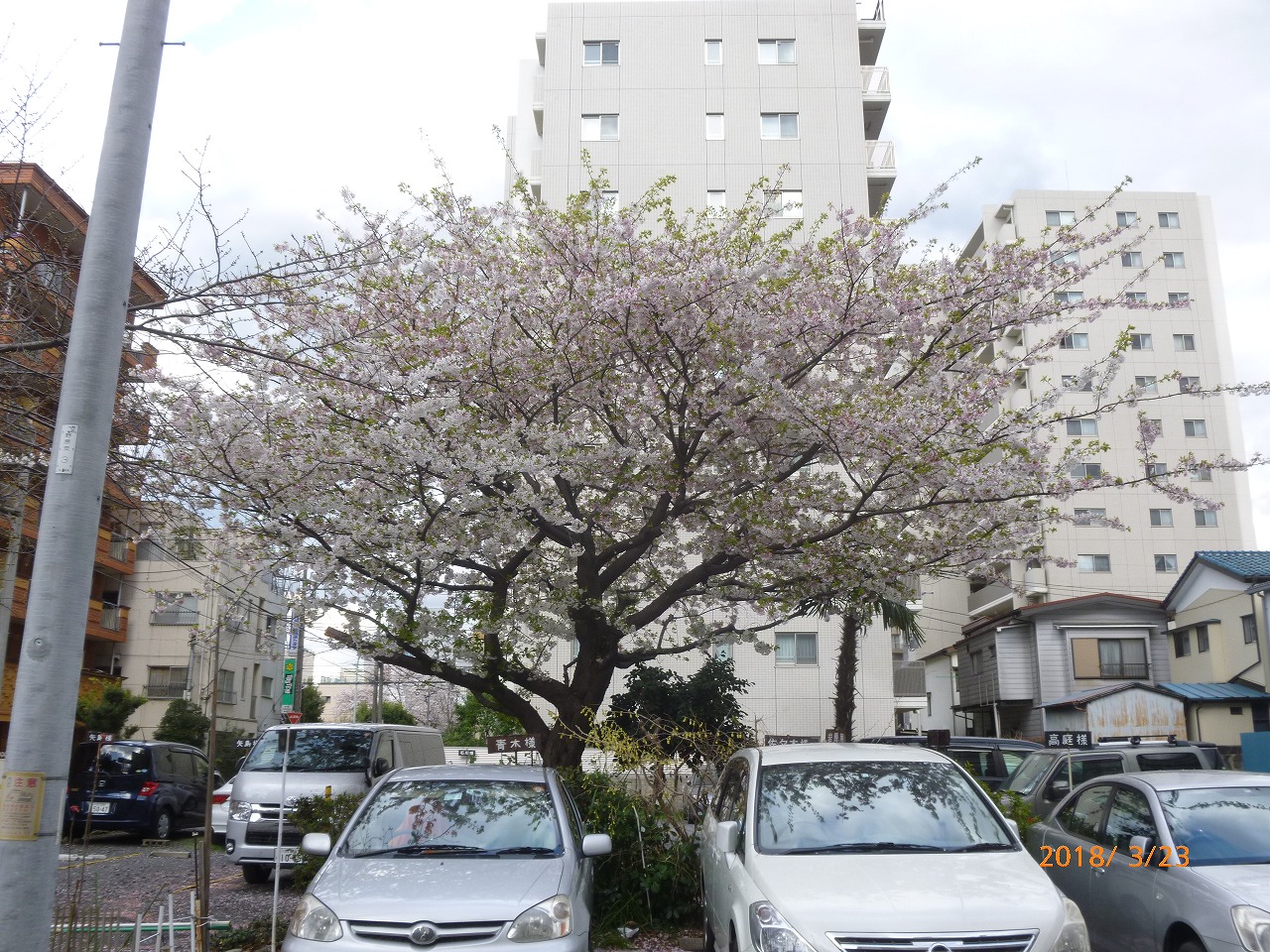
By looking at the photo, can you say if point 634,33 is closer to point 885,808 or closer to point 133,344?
point 133,344

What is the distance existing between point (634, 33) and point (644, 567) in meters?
25.2

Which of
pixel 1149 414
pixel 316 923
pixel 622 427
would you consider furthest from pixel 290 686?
pixel 1149 414

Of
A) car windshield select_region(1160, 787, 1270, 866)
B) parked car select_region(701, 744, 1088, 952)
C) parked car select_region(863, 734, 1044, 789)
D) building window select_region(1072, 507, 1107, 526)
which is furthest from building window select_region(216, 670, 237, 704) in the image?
car windshield select_region(1160, 787, 1270, 866)

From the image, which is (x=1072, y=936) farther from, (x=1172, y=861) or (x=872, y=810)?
(x=1172, y=861)

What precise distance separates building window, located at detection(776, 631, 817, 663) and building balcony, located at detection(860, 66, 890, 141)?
58.0ft

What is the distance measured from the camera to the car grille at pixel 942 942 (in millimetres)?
4785

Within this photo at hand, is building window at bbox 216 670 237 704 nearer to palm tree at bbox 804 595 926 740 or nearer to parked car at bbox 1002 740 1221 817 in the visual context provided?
palm tree at bbox 804 595 926 740

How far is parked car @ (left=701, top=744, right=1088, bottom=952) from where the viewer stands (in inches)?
192

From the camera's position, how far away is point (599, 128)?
3216cm

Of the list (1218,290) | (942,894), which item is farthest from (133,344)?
(1218,290)

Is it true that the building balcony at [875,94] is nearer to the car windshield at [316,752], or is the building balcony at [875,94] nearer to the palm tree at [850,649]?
the palm tree at [850,649]

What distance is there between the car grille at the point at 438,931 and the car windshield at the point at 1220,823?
4297mm

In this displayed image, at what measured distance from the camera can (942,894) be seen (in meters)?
5.07

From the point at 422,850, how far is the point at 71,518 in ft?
11.2
